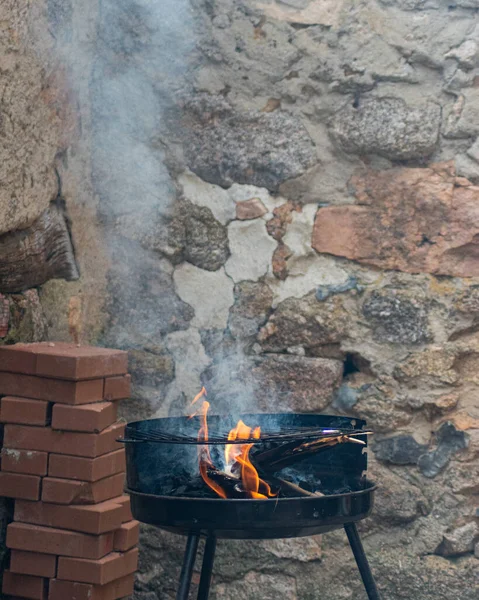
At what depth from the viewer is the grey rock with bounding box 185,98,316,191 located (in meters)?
3.02

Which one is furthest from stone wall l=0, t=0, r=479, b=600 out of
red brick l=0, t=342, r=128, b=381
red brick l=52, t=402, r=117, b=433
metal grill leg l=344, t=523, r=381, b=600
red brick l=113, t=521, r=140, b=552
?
metal grill leg l=344, t=523, r=381, b=600

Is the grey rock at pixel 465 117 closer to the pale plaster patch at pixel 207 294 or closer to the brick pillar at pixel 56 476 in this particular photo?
the pale plaster patch at pixel 207 294

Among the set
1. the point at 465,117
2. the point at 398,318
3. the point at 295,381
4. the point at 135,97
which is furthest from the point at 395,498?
the point at 135,97

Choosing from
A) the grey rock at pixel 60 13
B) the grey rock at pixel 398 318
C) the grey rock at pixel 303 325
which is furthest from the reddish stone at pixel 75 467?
the grey rock at pixel 60 13

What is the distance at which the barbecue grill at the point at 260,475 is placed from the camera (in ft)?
6.61

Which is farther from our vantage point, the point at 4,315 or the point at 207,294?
the point at 207,294

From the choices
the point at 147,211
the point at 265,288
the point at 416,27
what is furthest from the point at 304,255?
Result: the point at 416,27

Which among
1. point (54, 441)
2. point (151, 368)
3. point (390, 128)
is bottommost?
point (54, 441)

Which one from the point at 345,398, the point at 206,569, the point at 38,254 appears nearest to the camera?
the point at 206,569

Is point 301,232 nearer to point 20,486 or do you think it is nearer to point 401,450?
point 401,450

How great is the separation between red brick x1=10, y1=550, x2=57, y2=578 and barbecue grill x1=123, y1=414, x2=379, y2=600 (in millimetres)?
532

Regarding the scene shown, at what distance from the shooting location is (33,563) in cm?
262

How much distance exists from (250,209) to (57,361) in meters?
0.99

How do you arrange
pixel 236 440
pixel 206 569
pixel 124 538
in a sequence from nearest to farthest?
pixel 236 440
pixel 206 569
pixel 124 538
